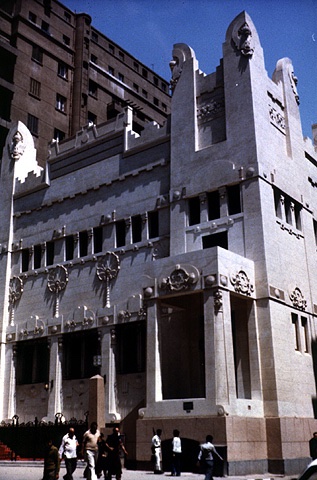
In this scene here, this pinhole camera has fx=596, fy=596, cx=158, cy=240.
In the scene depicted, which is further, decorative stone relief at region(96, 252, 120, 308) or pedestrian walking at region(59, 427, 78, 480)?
decorative stone relief at region(96, 252, 120, 308)


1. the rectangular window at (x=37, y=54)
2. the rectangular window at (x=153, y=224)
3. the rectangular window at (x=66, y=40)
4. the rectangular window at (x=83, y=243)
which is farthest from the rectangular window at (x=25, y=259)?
the rectangular window at (x=66, y=40)

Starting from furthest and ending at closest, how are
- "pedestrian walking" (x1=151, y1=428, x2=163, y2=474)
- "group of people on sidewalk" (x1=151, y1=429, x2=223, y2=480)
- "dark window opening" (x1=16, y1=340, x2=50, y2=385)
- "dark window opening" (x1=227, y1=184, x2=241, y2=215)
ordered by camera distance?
1. "dark window opening" (x1=16, y1=340, x2=50, y2=385)
2. "dark window opening" (x1=227, y1=184, x2=241, y2=215)
3. "pedestrian walking" (x1=151, y1=428, x2=163, y2=474)
4. "group of people on sidewalk" (x1=151, y1=429, x2=223, y2=480)

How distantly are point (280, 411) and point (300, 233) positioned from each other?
1054 centimetres

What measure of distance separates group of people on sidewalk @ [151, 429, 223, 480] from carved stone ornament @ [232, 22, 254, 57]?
20.2 metres

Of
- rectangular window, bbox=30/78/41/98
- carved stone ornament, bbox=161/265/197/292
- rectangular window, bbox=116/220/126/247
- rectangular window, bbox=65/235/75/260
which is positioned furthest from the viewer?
rectangular window, bbox=30/78/41/98

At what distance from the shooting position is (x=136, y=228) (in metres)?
34.8

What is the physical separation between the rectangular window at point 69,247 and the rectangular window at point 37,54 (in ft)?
78.4

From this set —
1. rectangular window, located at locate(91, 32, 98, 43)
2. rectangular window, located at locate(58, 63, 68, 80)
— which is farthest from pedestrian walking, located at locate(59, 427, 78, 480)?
rectangular window, located at locate(91, 32, 98, 43)

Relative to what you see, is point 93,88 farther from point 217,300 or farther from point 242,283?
point 217,300

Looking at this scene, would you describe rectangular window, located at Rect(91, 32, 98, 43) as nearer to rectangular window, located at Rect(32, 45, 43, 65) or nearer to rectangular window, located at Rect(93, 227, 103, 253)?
rectangular window, located at Rect(32, 45, 43, 65)

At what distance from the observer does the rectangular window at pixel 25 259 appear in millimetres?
40938

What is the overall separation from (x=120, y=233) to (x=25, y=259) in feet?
29.5

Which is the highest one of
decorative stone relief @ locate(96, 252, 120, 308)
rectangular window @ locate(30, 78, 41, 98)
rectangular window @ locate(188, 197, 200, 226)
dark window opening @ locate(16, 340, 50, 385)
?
rectangular window @ locate(30, 78, 41, 98)

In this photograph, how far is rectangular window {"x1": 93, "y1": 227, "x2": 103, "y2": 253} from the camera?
3659 cm
